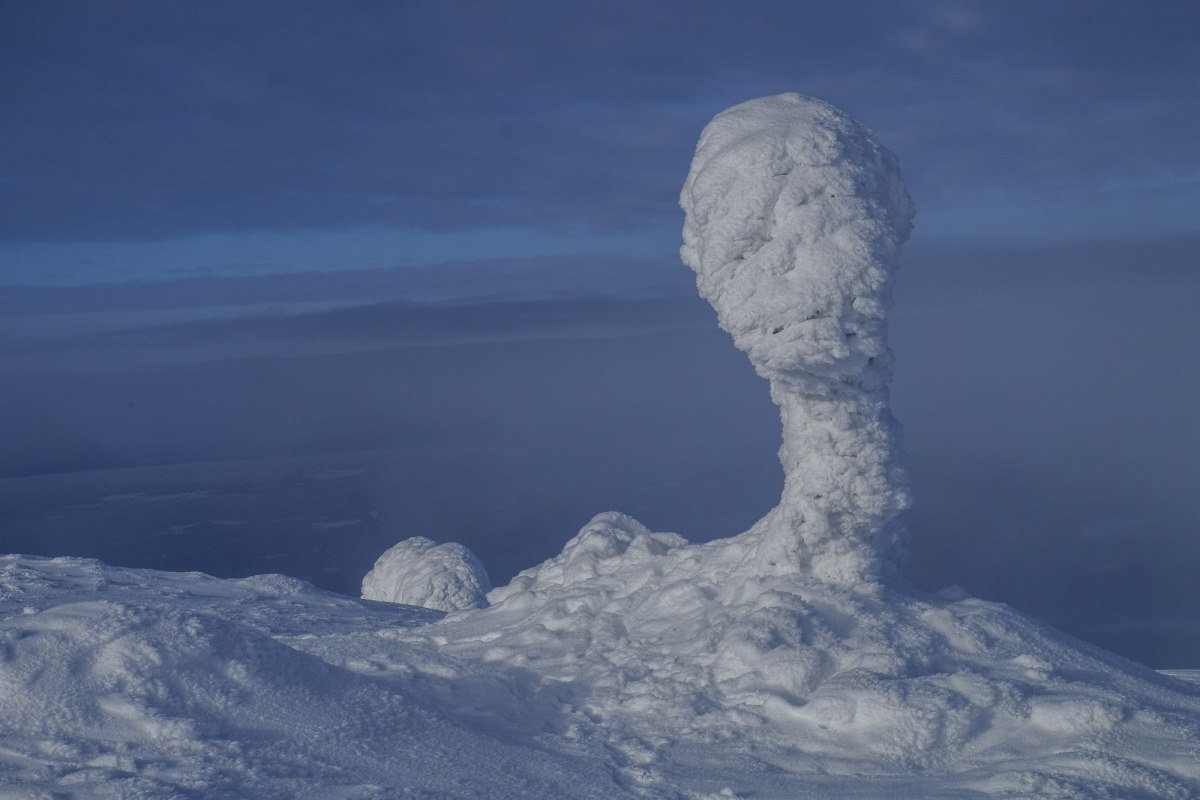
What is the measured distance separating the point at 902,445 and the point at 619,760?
4.10m

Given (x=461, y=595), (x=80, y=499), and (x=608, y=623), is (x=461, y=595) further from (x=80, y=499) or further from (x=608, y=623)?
(x=80, y=499)

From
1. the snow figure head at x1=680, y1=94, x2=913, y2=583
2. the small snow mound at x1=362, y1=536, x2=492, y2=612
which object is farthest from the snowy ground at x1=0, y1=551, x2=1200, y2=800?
the small snow mound at x1=362, y1=536, x2=492, y2=612

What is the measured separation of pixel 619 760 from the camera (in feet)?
17.5

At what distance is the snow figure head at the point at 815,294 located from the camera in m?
7.22

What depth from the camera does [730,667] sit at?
6484mm

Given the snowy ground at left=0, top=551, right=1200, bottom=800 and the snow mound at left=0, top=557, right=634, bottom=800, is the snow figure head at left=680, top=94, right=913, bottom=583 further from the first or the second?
the snow mound at left=0, top=557, right=634, bottom=800

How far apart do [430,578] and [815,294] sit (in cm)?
843

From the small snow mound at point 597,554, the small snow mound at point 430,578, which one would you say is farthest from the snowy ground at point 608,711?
the small snow mound at point 430,578

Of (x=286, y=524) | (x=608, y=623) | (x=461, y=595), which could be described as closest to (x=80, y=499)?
(x=286, y=524)

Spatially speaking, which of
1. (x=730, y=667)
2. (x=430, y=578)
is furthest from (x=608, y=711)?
(x=430, y=578)

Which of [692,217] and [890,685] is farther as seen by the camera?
[692,217]

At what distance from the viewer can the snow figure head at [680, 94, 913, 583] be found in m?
7.22

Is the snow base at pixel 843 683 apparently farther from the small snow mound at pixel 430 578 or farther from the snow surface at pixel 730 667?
the small snow mound at pixel 430 578

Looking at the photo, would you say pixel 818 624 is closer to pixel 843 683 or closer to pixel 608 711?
pixel 843 683
